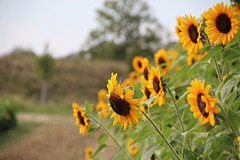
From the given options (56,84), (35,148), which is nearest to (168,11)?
(35,148)

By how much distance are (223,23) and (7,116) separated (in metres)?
8.13

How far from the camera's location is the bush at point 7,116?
303 inches

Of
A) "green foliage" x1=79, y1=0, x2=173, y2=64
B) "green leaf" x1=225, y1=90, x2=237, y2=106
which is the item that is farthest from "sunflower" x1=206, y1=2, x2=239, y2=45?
"green foliage" x1=79, y1=0, x2=173, y2=64

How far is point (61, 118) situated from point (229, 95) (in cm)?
1025

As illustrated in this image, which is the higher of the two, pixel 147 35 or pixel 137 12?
pixel 137 12

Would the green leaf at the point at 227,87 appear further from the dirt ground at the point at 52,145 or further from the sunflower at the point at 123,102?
the dirt ground at the point at 52,145

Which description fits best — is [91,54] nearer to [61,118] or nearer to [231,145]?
[61,118]

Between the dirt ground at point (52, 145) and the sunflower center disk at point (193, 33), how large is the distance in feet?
14.2

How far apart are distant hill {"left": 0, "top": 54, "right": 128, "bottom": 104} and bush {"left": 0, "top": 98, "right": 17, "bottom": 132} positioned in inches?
247

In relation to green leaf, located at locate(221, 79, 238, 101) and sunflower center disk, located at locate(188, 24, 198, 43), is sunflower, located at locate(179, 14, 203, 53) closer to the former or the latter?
sunflower center disk, located at locate(188, 24, 198, 43)

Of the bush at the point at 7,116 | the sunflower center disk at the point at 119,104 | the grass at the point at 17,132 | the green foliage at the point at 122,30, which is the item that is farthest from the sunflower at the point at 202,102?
the green foliage at the point at 122,30

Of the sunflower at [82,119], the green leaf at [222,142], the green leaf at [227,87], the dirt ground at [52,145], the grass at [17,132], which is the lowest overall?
the green leaf at [222,142]

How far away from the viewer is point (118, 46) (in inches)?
1072

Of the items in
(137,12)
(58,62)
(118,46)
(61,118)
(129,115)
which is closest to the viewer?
(129,115)
